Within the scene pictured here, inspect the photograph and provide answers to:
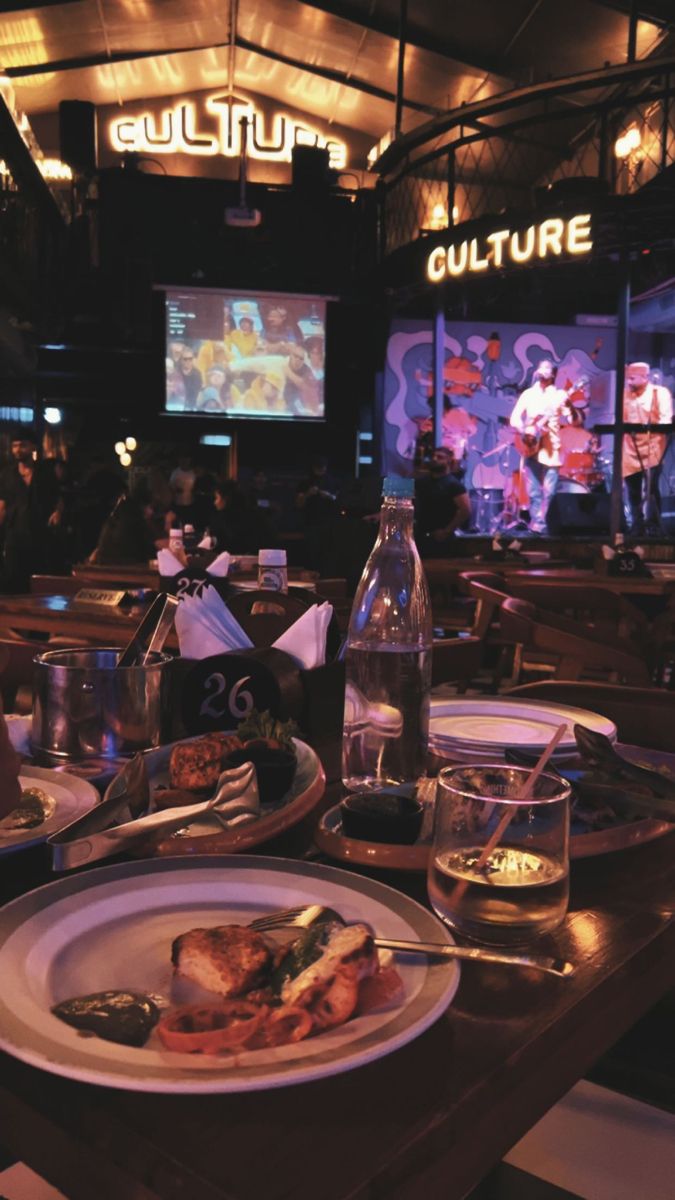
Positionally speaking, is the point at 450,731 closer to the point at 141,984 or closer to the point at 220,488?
the point at 141,984

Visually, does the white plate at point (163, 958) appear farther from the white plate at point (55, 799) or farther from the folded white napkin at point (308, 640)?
the folded white napkin at point (308, 640)

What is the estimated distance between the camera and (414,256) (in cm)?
945

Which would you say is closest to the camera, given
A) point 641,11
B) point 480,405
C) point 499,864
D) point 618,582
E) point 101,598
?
point 499,864

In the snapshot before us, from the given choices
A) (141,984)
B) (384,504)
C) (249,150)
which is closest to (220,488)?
(384,504)

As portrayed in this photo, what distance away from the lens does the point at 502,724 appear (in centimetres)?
126

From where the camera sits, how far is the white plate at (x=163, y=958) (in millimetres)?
469

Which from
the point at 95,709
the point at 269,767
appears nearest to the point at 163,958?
the point at 269,767

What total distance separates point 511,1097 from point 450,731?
28.0 inches

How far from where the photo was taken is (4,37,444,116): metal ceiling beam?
1070 centimetres

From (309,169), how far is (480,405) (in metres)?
3.56

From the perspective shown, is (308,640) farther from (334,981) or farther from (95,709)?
(334,981)

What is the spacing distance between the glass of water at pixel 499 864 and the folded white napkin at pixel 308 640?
19.8 inches

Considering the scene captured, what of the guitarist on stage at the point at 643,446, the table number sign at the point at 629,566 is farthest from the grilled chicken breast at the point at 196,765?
the guitarist on stage at the point at 643,446

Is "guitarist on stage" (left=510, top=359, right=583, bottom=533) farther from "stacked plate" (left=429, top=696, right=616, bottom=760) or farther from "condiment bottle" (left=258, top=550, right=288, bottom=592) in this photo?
"stacked plate" (left=429, top=696, right=616, bottom=760)
